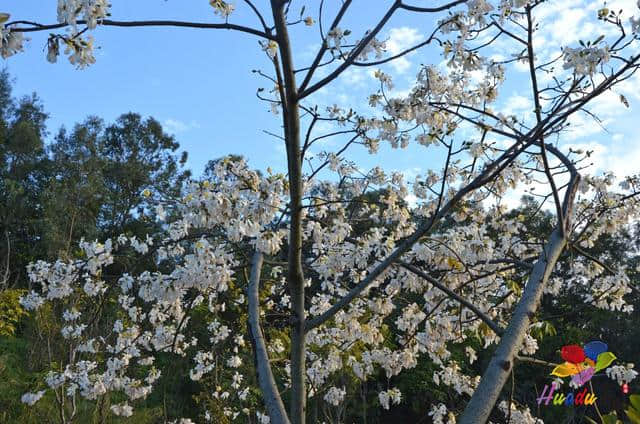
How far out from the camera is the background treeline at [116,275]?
21.1ft

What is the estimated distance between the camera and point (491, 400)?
174 centimetres

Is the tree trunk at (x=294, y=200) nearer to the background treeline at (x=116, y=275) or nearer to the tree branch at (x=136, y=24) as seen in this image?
the tree branch at (x=136, y=24)

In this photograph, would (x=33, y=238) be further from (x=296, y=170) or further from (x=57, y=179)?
(x=296, y=170)

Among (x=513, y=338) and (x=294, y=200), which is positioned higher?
(x=294, y=200)

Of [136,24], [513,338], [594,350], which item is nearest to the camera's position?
[136,24]

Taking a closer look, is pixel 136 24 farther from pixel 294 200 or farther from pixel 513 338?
pixel 513 338

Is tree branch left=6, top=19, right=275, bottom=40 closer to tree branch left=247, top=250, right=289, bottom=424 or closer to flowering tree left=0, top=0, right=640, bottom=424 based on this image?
flowering tree left=0, top=0, right=640, bottom=424

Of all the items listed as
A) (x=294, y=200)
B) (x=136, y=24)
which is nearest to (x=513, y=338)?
(x=294, y=200)

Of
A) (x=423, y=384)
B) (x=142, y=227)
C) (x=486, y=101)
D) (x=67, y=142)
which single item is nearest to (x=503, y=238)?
(x=486, y=101)

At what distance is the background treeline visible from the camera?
21.1 feet

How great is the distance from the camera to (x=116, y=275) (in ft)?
10.5

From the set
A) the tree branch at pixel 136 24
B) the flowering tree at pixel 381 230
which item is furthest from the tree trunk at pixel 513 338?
the tree branch at pixel 136 24

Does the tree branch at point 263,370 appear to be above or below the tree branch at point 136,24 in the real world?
below

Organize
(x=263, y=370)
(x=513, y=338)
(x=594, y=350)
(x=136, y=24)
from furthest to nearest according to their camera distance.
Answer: (x=594, y=350) < (x=263, y=370) < (x=513, y=338) < (x=136, y=24)
